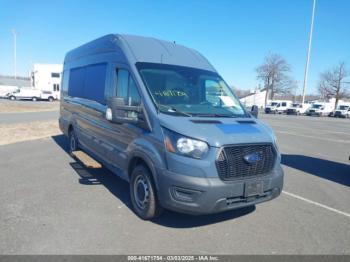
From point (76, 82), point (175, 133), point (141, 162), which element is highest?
point (76, 82)

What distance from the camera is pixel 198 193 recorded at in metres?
3.85

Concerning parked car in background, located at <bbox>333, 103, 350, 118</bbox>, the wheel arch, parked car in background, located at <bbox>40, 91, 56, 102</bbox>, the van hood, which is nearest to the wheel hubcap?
the wheel arch

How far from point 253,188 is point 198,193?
817mm

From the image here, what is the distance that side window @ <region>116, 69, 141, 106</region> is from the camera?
477cm

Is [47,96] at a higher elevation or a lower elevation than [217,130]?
lower

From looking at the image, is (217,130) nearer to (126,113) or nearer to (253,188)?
(253,188)

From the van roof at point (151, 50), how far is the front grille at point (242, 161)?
208 centimetres

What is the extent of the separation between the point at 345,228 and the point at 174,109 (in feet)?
10.1

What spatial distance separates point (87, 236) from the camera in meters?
4.01

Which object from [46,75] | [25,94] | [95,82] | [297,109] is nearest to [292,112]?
[297,109]

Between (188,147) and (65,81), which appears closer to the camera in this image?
(188,147)

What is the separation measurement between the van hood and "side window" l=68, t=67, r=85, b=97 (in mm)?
4000

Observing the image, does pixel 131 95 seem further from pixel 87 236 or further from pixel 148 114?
pixel 87 236

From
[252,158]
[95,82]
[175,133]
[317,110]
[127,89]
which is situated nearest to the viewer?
[175,133]
